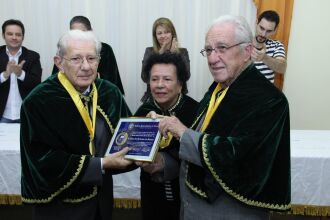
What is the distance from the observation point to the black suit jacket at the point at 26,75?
14.2 feet

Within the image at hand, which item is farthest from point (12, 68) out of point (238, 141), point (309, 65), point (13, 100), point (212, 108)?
point (309, 65)

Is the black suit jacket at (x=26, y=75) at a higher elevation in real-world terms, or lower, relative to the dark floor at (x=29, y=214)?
higher

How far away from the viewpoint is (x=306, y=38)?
531 cm

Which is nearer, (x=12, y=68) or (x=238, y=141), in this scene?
(x=238, y=141)

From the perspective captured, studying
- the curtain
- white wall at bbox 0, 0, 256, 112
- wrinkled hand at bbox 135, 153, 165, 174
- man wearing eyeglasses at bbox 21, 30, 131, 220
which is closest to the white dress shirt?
white wall at bbox 0, 0, 256, 112

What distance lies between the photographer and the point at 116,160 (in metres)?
1.94

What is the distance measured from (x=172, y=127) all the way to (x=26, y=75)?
3.02 metres

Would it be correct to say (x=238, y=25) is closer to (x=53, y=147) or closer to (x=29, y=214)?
(x=53, y=147)

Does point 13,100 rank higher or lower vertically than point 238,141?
lower

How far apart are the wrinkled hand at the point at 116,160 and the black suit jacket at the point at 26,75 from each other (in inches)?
108

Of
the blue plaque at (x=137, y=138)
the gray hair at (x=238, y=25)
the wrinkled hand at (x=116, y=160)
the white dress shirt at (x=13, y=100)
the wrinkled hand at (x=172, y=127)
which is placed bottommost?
the white dress shirt at (x=13, y=100)

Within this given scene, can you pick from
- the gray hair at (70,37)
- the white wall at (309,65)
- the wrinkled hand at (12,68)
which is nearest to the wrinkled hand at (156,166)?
the gray hair at (70,37)

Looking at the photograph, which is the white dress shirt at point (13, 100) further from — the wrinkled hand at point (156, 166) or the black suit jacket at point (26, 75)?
the wrinkled hand at point (156, 166)

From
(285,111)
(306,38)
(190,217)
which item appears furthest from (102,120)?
(306,38)
